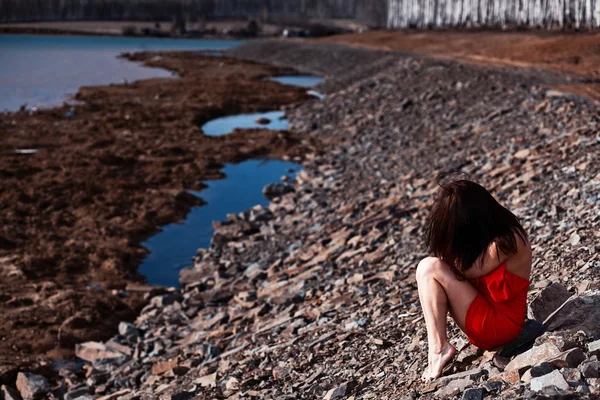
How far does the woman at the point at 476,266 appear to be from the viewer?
4.95 meters

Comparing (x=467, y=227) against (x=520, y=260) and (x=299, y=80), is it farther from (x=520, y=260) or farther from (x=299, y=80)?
(x=299, y=80)

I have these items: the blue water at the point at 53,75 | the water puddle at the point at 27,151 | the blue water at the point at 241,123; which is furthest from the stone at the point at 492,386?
the blue water at the point at 53,75

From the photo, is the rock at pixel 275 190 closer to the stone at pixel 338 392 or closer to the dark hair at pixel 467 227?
the stone at pixel 338 392

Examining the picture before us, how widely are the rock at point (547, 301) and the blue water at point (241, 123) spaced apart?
2311cm

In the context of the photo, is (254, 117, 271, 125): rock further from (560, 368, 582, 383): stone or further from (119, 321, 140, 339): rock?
(560, 368, 582, 383): stone

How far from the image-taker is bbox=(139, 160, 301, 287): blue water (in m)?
13.7

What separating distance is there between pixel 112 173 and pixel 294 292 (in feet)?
38.0

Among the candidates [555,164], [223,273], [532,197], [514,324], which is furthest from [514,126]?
[514,324]

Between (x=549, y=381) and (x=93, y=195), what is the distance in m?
15.4

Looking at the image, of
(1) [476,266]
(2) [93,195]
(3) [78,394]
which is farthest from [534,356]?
(2) [93,195]

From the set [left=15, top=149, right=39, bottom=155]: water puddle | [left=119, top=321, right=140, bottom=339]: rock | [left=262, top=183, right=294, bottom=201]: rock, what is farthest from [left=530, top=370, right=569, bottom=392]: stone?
[left=15, top=149, right=39, bottom=155]: water puddle

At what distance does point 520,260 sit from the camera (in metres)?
5.05

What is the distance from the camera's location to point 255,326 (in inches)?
362

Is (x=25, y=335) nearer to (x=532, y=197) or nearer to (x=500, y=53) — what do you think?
(x=532, y=197)
